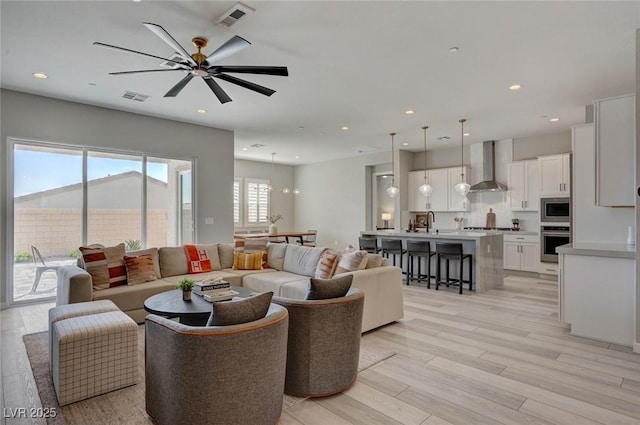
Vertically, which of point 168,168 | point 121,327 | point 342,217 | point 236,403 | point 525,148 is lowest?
point 236,403

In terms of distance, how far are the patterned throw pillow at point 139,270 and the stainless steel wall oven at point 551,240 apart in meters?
7.18

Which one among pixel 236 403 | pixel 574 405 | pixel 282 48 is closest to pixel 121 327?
pixel 236 403

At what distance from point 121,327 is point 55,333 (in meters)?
0.47

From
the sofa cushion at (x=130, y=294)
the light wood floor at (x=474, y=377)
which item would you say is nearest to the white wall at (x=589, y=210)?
the light wood floor at (x=474, y=377)

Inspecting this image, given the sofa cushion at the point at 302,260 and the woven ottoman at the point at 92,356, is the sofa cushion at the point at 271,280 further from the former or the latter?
the woven ottoman at the point at 92,356

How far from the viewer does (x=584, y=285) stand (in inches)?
146

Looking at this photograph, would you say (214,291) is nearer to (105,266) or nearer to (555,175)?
(105,266)

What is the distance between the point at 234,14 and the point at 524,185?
7.08m

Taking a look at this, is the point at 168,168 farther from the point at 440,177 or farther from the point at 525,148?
the point at 525,148

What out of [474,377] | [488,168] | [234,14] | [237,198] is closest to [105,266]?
[234,14]

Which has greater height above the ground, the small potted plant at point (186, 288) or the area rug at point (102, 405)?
the small potted plant at point (186, 288)

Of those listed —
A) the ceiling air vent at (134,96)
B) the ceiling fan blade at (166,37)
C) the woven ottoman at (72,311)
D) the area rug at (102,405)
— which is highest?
the ceiling air vent at (134,96)

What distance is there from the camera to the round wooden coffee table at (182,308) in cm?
290

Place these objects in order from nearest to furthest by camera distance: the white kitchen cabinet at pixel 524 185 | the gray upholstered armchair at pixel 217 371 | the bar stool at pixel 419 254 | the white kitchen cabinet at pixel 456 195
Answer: the gray upholstered armchair at pixel 217 371 → the bar stool at pixel 419 254 → the white kitchen cabinet at pixel 524 185 → the white kitchen cabinet at pixel 456 195
